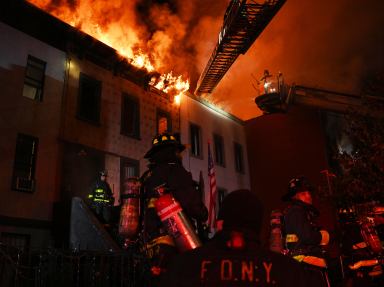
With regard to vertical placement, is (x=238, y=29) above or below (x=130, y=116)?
above

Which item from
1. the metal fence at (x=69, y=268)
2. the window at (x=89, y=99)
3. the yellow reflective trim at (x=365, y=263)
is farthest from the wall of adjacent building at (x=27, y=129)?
the yellow reflective trim at (x=365, y=263)

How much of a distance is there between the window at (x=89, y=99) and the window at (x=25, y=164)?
2.53 meters

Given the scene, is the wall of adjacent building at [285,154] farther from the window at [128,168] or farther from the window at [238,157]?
the window at [128,168]

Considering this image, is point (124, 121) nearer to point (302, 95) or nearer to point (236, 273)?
point (302, 95)

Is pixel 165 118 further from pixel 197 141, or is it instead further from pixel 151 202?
pixel 151 202

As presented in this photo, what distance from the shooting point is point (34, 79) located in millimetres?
13383

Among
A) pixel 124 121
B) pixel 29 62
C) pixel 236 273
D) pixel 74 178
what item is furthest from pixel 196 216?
pixel 124 121

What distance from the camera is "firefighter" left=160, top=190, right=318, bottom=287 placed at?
6.80 feet

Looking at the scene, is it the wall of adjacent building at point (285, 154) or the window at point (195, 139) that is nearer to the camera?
the window at point (195, 139)

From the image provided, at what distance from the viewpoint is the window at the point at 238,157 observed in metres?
23.1

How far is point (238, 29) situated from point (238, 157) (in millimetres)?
8669

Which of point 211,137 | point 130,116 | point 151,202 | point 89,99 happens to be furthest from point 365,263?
point 211,137

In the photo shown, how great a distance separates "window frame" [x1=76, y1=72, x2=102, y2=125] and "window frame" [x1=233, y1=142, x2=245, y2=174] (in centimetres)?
1037

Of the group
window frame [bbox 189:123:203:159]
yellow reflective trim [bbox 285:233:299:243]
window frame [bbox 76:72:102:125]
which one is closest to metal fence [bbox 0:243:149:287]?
yellow reflective trim [bbox 285:233:299:243]
